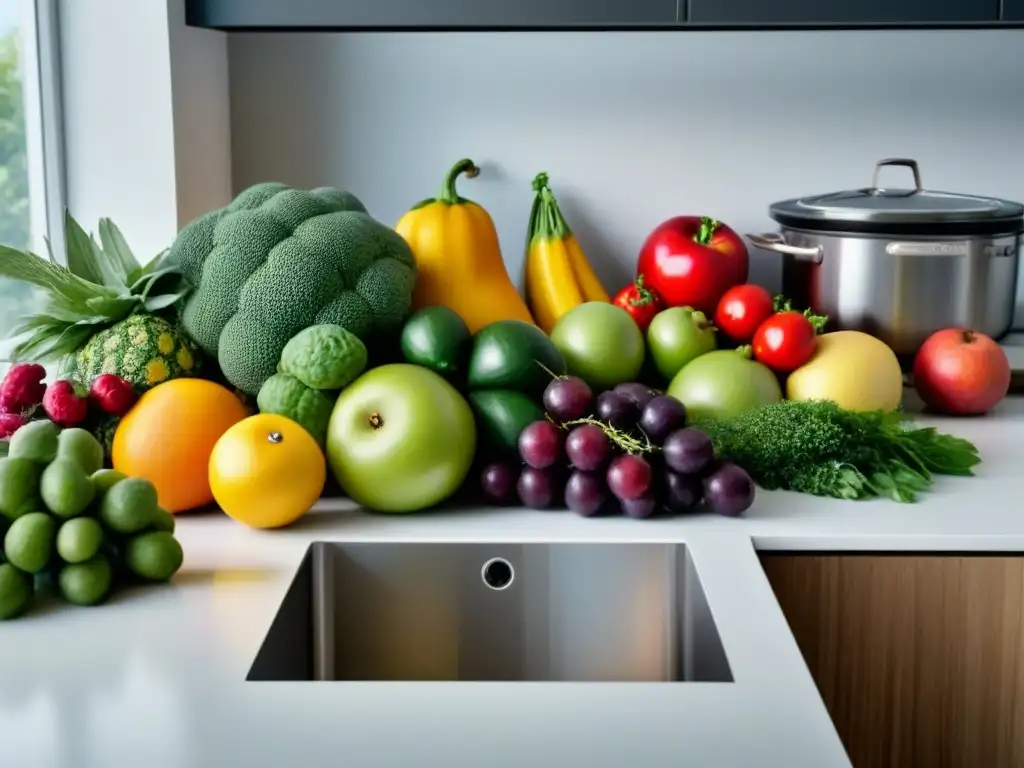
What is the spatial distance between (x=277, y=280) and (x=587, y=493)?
405mm

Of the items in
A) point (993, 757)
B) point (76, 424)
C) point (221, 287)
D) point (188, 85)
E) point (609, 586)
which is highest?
point (188, 85)

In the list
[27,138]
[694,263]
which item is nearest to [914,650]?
[694,263]

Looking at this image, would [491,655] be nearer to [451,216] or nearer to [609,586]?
[609,586]

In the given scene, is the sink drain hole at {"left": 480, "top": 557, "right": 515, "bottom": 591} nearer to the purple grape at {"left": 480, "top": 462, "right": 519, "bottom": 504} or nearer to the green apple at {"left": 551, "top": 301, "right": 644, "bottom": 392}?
the purple grape at {"left": 480, "top": 462, "right": 519, "bottom": 504}

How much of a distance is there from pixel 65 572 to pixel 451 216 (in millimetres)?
765

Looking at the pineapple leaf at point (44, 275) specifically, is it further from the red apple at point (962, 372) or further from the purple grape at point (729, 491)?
the red apple at point (962, 372)

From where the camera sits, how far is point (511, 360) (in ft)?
4.12

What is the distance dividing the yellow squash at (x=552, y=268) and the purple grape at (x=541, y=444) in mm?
521

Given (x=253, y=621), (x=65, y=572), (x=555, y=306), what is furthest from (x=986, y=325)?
(x=65, y=572)

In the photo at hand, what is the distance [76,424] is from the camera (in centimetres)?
121

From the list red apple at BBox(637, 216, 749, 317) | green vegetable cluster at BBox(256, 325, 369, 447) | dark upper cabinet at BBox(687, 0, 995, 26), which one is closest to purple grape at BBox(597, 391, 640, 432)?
green vegetable cluster at BBox(256, 325, 369, 447)

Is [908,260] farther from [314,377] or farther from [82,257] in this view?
[82,257]

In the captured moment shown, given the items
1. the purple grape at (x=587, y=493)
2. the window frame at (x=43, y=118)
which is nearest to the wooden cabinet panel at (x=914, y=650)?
the purple grape at (x=587, y=493)

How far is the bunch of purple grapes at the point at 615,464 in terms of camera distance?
1.15 metres
